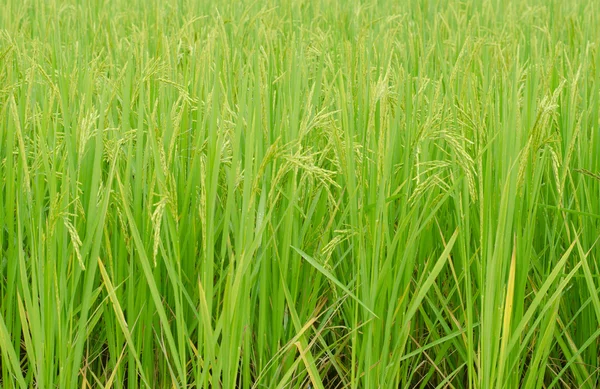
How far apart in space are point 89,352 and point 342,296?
48 centimetres

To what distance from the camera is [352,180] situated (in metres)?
1.20

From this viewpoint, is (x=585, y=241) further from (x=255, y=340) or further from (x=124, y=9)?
(x=124, y=9)

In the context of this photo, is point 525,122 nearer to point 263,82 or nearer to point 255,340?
point 263,82

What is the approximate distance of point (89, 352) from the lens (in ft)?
4.60

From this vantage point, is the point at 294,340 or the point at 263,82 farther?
the point at 263,82

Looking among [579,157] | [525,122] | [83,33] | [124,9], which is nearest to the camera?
[525,122]

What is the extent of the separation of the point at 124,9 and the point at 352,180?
2.58 meters

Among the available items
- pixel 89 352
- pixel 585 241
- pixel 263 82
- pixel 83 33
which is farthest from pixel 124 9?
pixel 585 241

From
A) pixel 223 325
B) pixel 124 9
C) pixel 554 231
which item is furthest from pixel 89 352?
pixel 124 9

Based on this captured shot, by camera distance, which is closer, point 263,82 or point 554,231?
point 554,231

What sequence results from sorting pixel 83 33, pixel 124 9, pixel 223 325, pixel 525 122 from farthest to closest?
pixel 124 9, pixel 83 33, pixel 525 122, pixel 223 325

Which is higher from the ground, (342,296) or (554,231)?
(554,231)

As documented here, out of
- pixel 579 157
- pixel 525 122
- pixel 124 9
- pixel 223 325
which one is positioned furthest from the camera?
pixel 124 9

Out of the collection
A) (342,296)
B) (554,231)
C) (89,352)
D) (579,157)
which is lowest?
(89,352)
